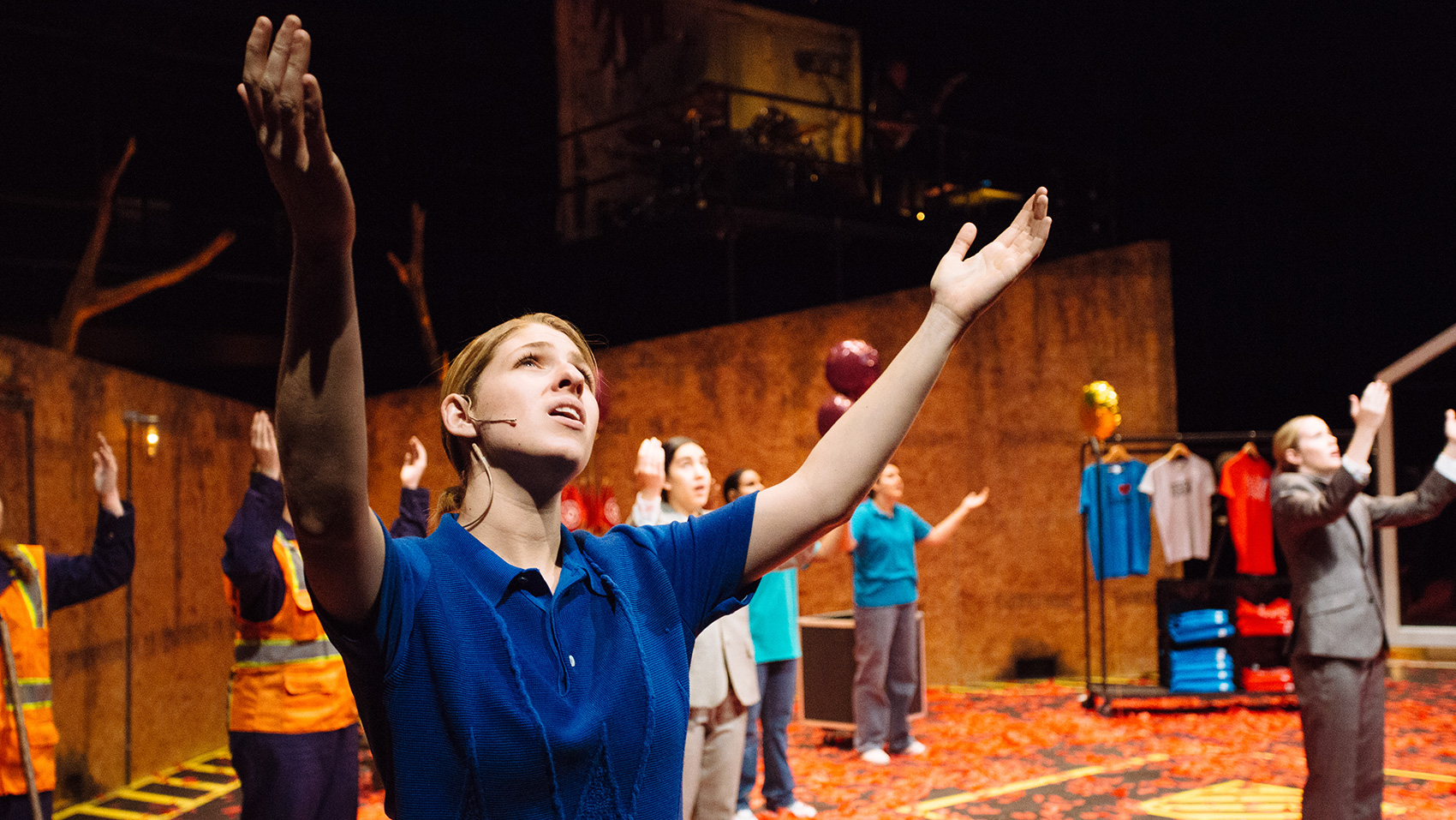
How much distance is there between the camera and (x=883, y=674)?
684 cm

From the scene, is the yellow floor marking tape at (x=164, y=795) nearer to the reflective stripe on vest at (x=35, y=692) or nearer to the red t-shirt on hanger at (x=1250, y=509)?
the reflective stripe on vest at (x=35, y=692)

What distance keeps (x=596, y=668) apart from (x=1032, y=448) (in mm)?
8709

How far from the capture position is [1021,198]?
11859 millimetres

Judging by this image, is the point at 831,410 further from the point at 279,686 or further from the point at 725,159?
the point at 725,159

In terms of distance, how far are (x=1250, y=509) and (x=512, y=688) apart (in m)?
7.70

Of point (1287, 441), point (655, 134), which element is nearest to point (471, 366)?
point (1287, 441)

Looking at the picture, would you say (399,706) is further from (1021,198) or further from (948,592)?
(1021,198)

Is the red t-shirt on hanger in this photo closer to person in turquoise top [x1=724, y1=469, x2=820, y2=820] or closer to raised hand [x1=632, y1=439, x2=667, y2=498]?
person in turquoise top [x1=724, y1=469, x2=820, y2=820]

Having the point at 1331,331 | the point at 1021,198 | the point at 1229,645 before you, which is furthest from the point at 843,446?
the point at 1021,198

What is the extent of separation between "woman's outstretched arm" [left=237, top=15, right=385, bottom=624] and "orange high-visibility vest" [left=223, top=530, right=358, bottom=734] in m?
2.66

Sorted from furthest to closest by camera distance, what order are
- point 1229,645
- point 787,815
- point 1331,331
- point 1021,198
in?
point 1021,198
point 1331,331
point 1229,645
point 787,815

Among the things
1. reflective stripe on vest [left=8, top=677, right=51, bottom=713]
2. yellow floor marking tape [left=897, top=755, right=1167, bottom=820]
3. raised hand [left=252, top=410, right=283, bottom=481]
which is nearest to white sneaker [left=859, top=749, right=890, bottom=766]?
yellow floor marking tape [left=897, top=755, right=1167, bottom=820]

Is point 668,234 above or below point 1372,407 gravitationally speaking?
above

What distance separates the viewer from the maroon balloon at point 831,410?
5.14m
